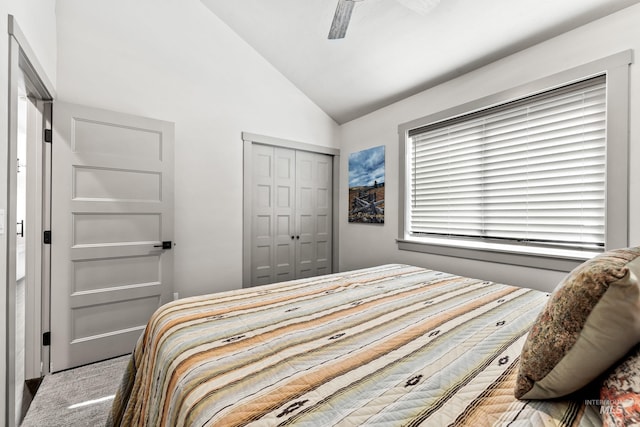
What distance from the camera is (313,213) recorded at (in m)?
3.94

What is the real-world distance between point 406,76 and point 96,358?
152 inches

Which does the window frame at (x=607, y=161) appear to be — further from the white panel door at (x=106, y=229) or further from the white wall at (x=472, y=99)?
the white panel door at (x=106, y=229)

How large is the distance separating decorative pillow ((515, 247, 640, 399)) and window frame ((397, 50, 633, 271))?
1.50 meters

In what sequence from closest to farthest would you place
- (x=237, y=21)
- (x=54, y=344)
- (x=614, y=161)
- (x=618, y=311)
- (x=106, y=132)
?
(x=618, y=311) < (x=614, y=161) < (x=54, y=344) < (x=106, y=132) < (x=237, y=21)

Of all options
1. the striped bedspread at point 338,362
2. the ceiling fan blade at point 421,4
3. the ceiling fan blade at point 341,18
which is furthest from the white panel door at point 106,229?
the ceiling fan blade at point 421,4

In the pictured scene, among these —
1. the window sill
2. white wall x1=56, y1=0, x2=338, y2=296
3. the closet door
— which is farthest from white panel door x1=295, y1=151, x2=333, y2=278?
the window sill

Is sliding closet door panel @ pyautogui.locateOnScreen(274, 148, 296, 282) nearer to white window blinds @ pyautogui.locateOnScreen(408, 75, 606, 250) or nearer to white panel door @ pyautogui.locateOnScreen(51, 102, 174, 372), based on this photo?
white panel door @ pyautogui.locateOnScreen(51, 102, 174, 372)

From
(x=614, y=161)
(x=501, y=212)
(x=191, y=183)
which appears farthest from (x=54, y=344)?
(x=614, y=161)

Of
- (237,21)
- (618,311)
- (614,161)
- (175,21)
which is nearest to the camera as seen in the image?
(618,311)

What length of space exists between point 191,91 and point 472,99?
2.75m

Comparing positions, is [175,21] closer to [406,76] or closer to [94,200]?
[94,200]

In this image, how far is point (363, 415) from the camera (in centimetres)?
73

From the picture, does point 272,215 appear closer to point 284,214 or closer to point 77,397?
point 284,214

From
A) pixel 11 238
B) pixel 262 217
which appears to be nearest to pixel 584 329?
pixel 11 238
